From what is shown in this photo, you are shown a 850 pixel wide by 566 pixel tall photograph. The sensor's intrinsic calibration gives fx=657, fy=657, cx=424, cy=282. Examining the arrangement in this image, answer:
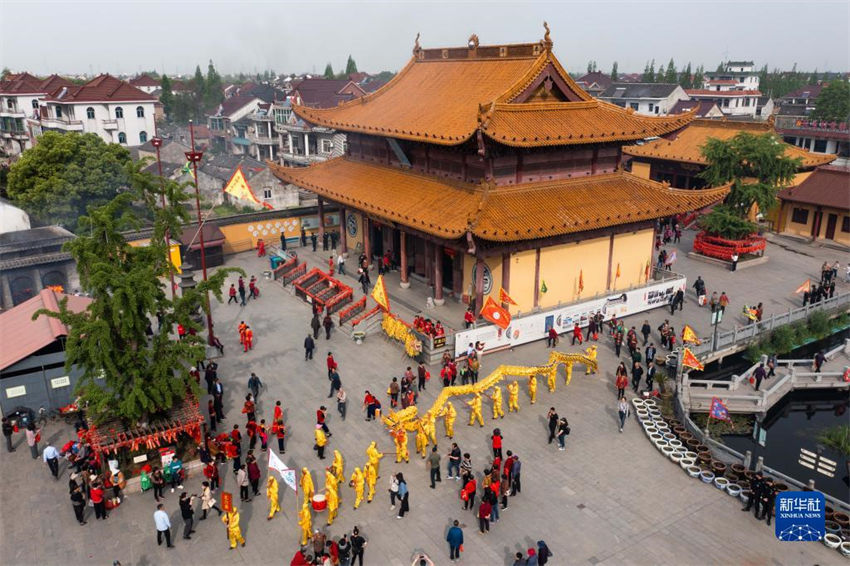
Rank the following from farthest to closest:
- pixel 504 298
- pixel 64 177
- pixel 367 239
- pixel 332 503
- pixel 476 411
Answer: pixel 64 177
pixel 367 239
pixel 504 298
pixel 476 411
pixel 332 503

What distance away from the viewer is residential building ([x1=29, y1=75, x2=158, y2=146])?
3140 inches

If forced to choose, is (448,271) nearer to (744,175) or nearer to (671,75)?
(744,175)

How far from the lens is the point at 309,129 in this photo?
79.1 metres

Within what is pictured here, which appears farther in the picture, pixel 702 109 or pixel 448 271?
pixel 702 109

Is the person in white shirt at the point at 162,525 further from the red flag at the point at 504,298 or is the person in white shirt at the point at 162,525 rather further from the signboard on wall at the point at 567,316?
the red flag at the point at 504,298

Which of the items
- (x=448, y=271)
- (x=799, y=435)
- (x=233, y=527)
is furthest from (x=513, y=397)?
(x=799, y=435)

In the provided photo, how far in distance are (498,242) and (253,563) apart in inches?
660

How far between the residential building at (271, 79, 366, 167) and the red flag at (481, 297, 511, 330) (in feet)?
163

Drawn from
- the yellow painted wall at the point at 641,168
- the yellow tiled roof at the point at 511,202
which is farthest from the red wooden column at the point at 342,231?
the yellow painted wall at the point at 641,168

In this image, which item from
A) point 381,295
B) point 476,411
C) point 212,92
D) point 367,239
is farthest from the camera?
point 212,92

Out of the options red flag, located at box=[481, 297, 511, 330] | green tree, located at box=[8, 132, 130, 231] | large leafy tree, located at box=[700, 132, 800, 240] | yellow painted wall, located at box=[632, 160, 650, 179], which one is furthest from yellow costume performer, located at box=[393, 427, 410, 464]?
yellow painted wall, located at box=[632, 160, 650, 179]

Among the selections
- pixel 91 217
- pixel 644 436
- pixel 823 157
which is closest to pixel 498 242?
pixel 644 436

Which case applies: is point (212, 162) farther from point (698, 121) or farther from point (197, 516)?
point (197, 516)

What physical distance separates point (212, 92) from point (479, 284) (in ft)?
413
